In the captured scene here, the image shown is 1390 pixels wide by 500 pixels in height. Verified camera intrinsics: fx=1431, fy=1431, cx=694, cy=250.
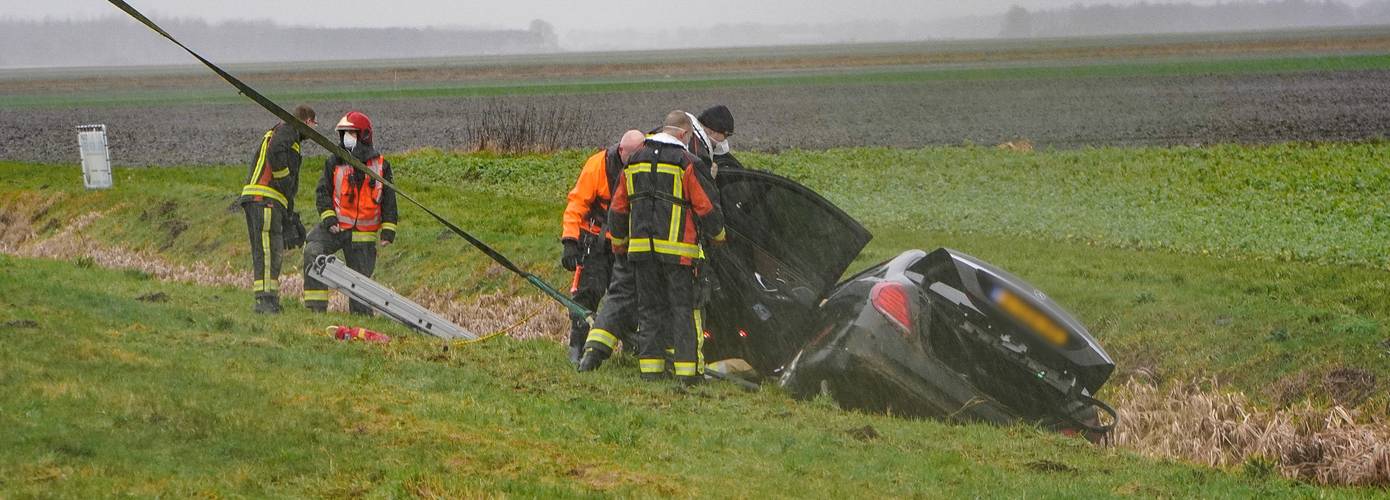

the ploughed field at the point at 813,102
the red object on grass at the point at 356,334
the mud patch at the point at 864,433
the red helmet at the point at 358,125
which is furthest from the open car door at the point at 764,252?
the ploughed field at the point at 813,102

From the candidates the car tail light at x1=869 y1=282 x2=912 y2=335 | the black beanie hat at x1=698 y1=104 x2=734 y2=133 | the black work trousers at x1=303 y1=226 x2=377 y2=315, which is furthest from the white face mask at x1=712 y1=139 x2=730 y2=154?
the black work trousers at x1=303 y1=226 x2=377 y2=315

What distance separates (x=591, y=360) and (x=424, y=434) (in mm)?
2978

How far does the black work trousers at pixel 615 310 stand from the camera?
10109 mm

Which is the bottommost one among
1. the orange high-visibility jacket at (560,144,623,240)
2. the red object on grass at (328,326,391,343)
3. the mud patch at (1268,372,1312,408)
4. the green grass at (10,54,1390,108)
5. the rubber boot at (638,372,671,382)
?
the green grass at (10,54,1390,108)

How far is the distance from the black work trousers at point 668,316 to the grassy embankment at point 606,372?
1.09ft

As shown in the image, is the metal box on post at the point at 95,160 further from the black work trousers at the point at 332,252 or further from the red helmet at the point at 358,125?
the red helmet at the point at 358,125

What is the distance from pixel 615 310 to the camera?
1014 centimetres

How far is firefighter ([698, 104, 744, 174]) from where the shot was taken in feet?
35.2

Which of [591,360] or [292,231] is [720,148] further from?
[292,231]

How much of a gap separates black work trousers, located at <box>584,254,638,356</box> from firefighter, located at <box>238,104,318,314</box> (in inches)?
165

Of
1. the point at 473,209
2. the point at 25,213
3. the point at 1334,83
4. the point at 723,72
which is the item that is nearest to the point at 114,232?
the point at 25,213

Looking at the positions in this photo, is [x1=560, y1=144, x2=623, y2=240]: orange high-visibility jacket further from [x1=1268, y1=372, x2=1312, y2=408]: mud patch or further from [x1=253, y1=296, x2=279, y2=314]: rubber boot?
[x1=1268, y1=372, x2=1312, y2=408]: mud patch

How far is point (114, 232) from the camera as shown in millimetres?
23000

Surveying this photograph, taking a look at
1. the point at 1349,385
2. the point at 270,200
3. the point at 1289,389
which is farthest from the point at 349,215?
the point at 1349,385
